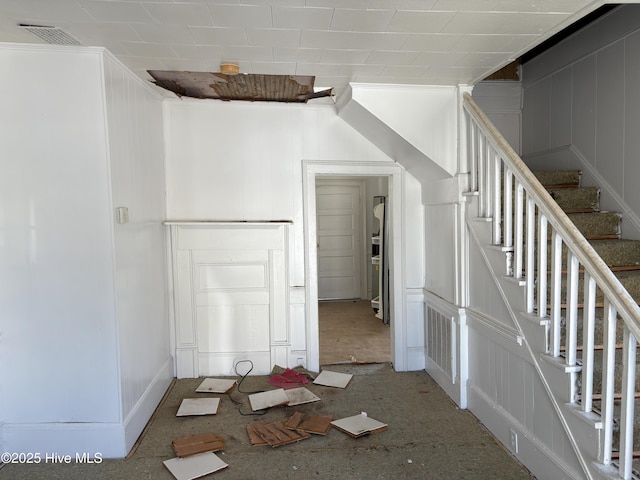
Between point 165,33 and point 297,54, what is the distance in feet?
2.62

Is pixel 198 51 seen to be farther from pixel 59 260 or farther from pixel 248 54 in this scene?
pixel 59 260

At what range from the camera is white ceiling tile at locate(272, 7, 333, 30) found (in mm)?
2115

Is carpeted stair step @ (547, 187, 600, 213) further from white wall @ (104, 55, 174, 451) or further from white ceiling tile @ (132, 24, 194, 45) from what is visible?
white wall @ (104, 55, 174, 451)

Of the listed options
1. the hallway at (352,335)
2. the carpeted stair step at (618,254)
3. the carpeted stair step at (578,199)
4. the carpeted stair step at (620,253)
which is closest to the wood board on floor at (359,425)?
the hallway at (352,335)

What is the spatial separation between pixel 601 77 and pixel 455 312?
2193 millimetres

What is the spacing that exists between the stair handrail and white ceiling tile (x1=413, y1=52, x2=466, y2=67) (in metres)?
0.47

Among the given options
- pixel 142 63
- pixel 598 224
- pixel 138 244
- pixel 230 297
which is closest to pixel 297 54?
pixel 142 63

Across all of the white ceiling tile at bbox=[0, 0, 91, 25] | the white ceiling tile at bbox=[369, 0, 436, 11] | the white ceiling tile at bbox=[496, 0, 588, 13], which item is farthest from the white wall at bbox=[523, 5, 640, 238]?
the white ceiling tile at bbox=[0, 0, 91, 25]

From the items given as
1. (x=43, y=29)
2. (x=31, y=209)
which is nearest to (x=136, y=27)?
(x=43, y=29)

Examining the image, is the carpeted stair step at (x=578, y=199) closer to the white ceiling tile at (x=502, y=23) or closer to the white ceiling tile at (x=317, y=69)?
the white ceiling tile at (x=502, y=23)

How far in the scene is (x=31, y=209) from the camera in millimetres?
2543

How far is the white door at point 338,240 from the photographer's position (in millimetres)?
7363

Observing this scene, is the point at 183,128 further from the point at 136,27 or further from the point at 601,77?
the point at 601,77

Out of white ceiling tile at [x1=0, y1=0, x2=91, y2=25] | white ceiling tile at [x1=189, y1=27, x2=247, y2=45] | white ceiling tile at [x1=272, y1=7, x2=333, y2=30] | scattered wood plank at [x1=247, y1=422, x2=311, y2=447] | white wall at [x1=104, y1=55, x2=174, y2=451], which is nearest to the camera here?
white ceiling tile at [x1=0, y1=0, x2=91, y2=25]
